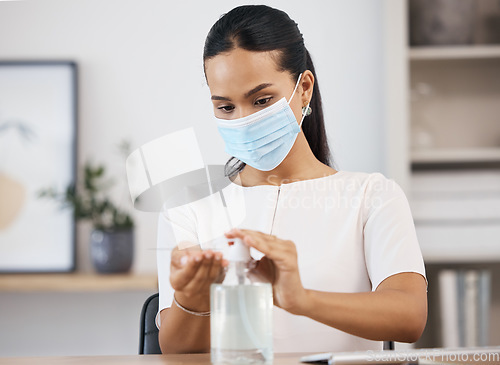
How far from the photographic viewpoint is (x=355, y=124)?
1.81 metres

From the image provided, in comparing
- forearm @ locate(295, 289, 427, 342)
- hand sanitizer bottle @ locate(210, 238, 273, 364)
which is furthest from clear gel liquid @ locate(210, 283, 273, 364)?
forearm @ locate(295, 289, 427, 342)

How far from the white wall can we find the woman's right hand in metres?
0.95

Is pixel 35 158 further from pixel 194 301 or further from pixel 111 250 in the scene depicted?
pixel 194 301

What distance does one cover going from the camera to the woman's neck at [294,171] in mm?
1114

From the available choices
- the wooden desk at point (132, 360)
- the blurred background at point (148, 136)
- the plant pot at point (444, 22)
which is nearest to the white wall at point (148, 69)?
the blurred background at point (148, 136)

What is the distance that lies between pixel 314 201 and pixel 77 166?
106 centimetres

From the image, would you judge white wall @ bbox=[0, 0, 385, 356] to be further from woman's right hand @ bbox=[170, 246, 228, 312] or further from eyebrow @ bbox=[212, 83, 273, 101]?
woman's right hand @ bbox=[170, 246, 228, 312]

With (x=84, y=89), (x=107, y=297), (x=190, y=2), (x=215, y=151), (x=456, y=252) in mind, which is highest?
Answer: (x=190, y=2)

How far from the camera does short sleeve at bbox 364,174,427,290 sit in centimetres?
92

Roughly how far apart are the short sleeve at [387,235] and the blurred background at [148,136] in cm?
63

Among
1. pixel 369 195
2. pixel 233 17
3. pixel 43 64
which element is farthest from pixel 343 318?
pixel 43 64

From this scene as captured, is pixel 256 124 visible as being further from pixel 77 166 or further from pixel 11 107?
pixel 11 107

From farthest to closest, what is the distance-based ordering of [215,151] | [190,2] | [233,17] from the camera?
[190,2] < [215,151] < [233,17]

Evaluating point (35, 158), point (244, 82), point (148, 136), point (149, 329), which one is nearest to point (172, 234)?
point (149, 329)
